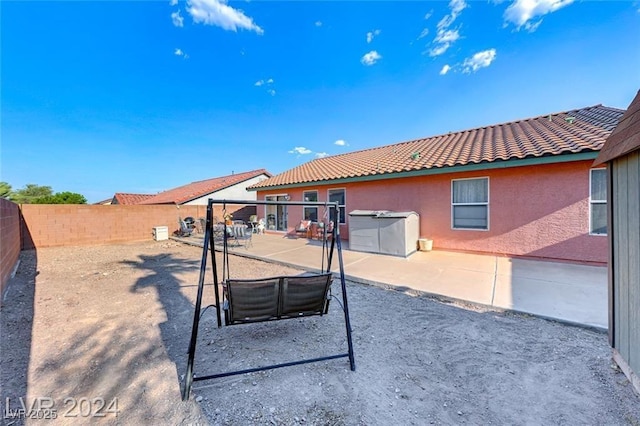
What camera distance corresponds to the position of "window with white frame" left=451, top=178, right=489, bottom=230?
698cm

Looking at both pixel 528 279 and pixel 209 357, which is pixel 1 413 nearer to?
pixel 209 357

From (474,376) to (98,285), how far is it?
6745mm

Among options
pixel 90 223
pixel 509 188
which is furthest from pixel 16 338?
pixel 90 223

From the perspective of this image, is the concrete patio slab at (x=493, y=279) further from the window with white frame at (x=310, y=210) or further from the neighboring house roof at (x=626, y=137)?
the window with white frame at (x=310, y=210)

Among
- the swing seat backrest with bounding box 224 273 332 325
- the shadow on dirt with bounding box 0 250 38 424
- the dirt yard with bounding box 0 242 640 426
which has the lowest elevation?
the dirt yard with bounding box 0 242 640 426

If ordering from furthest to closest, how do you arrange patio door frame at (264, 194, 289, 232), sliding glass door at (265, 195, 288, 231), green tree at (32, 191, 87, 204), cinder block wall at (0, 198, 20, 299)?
green tree at (32, 191, 87, 204) → sliding glass door at (265, 195, 288, 231) → patio door frame at (264, 194, 289, 232) → cinder block wall at (0, 198, 20, 299)

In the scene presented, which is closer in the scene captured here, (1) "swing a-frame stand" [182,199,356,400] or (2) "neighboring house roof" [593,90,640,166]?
(2) "neighboring house roof" [593,90,640,166]

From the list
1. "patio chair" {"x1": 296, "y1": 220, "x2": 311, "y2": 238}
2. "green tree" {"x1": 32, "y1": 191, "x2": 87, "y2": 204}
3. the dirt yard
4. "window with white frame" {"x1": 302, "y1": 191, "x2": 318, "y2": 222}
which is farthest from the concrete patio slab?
"green tree" {"x1": 32, "y1": 191, "x2": 87, "y2": 204}

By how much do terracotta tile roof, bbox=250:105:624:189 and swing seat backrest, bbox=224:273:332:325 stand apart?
609cm

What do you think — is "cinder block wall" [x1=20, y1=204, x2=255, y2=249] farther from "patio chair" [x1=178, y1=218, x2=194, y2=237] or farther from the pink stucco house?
the pink stucco house

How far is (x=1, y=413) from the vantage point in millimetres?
1906

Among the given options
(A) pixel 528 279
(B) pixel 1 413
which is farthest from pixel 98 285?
(A) pixel 528 279

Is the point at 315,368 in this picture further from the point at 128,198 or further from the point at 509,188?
the point at 128,198

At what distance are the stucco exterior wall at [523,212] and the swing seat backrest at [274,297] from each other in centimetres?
608
